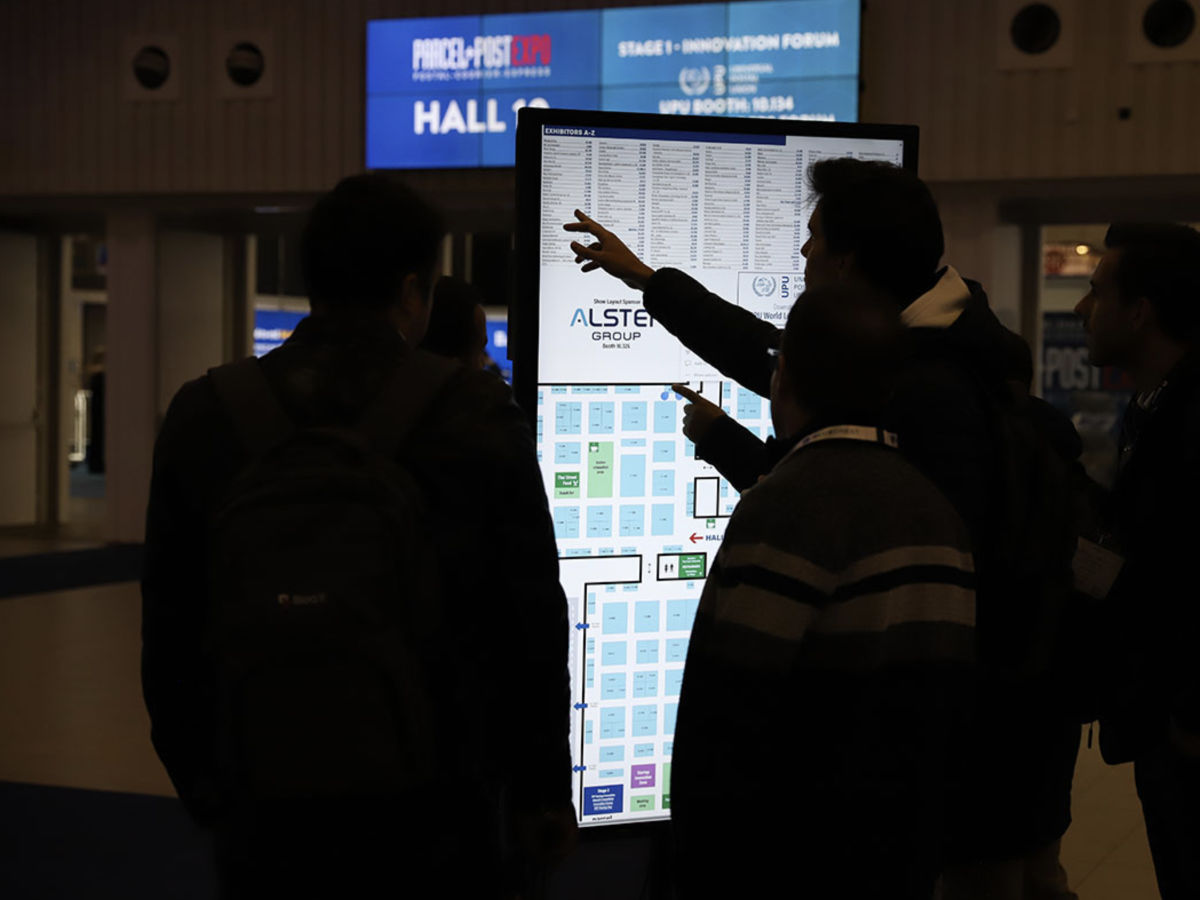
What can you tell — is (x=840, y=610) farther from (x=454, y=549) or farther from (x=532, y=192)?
(x=532, y=192)

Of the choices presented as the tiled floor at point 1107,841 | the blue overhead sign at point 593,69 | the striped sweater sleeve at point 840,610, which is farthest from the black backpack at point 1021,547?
the blue overhead sign at point 593,69

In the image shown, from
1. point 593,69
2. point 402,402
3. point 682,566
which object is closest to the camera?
point 402,402

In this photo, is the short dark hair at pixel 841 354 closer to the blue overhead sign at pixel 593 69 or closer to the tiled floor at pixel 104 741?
the tiled floor at pixel 104 741

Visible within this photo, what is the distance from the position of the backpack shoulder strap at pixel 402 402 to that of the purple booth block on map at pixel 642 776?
4.05 feet

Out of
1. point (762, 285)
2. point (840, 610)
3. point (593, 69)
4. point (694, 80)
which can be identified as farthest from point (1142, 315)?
point (593, 69)

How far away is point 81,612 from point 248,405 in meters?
7.15

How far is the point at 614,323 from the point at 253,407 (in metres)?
1.05

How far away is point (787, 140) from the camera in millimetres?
2756

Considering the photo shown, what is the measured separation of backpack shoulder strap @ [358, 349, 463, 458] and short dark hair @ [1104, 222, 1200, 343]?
1.43 meters

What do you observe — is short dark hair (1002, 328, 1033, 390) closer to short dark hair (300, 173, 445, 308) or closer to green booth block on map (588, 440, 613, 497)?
short dark hair (300, 173, 445, 308)

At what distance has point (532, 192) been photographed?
2590 mm

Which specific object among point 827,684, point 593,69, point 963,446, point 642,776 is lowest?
point 642,776

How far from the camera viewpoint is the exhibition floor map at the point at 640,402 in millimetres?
2672

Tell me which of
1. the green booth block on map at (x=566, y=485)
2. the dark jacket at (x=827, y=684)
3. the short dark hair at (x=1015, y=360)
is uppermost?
the short dark hair at (x=1015, y=360)
